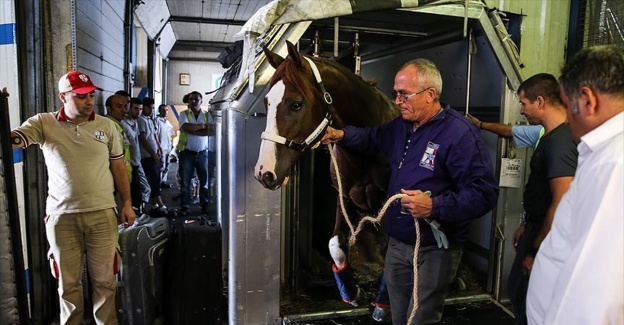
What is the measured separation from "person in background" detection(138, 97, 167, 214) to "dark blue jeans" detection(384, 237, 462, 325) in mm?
4785

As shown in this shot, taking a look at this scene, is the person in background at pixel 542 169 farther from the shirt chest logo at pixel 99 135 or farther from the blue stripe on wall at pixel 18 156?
the blue stripe on wall at pixel 18 156

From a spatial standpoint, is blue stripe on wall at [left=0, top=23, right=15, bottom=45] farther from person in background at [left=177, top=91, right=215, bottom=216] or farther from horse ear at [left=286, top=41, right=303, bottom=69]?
person in background at [left=177, top=91, right=215, bottom=216]

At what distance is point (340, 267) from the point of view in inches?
117

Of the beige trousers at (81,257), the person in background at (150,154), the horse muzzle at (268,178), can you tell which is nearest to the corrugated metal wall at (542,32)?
the horse muzzle at (268,178)

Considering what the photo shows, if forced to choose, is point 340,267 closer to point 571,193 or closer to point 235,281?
point 235,281

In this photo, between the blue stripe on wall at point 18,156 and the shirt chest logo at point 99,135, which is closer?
the shirt chest logo at point 99,135

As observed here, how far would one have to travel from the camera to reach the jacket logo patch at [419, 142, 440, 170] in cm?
196

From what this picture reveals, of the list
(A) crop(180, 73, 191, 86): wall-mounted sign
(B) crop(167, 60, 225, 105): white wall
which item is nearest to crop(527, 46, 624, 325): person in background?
(B) crop(167, 60, 225, 105): white wall

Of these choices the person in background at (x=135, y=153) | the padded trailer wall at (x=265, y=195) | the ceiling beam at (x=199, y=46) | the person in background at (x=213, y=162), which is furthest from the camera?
the ceiling beam at (x=199, y=46)

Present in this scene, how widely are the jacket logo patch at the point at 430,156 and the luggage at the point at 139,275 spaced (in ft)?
7.46

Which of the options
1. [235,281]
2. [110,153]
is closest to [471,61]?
[235,281]

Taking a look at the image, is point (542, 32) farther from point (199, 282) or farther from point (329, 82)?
point (199, 282)

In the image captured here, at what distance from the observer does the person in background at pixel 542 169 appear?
2.06 meters

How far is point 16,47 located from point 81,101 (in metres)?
0.81
